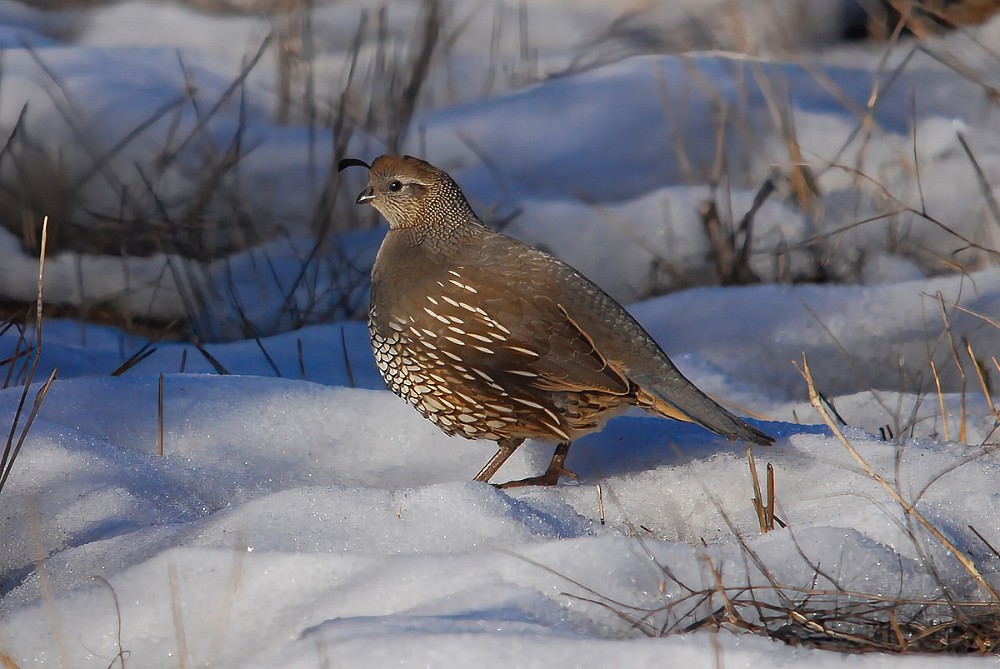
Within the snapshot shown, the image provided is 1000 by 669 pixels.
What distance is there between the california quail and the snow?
0.50 ft

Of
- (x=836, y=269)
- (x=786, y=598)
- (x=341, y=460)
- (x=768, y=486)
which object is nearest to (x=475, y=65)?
(x=836, y=269)

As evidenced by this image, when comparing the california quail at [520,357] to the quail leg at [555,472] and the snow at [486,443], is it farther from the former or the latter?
the snow at [486,443]

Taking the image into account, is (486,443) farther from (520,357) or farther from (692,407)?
(692,407)

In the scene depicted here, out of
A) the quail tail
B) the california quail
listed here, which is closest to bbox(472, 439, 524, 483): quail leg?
the california quail

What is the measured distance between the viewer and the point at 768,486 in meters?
2.31

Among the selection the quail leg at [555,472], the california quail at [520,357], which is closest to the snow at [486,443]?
the quail leg at [555,472]

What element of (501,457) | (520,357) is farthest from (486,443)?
(520,357)

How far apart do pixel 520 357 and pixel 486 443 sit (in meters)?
0.57

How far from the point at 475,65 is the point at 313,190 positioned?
7.14 ft

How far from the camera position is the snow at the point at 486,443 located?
1.92m

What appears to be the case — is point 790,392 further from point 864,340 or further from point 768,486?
point 768,486

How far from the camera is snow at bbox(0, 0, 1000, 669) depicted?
192cm

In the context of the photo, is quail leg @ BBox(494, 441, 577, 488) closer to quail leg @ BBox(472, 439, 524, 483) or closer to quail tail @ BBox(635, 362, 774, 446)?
quail leg @ BBox(472, 439, 524, 483)

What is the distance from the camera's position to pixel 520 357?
8.83ft
